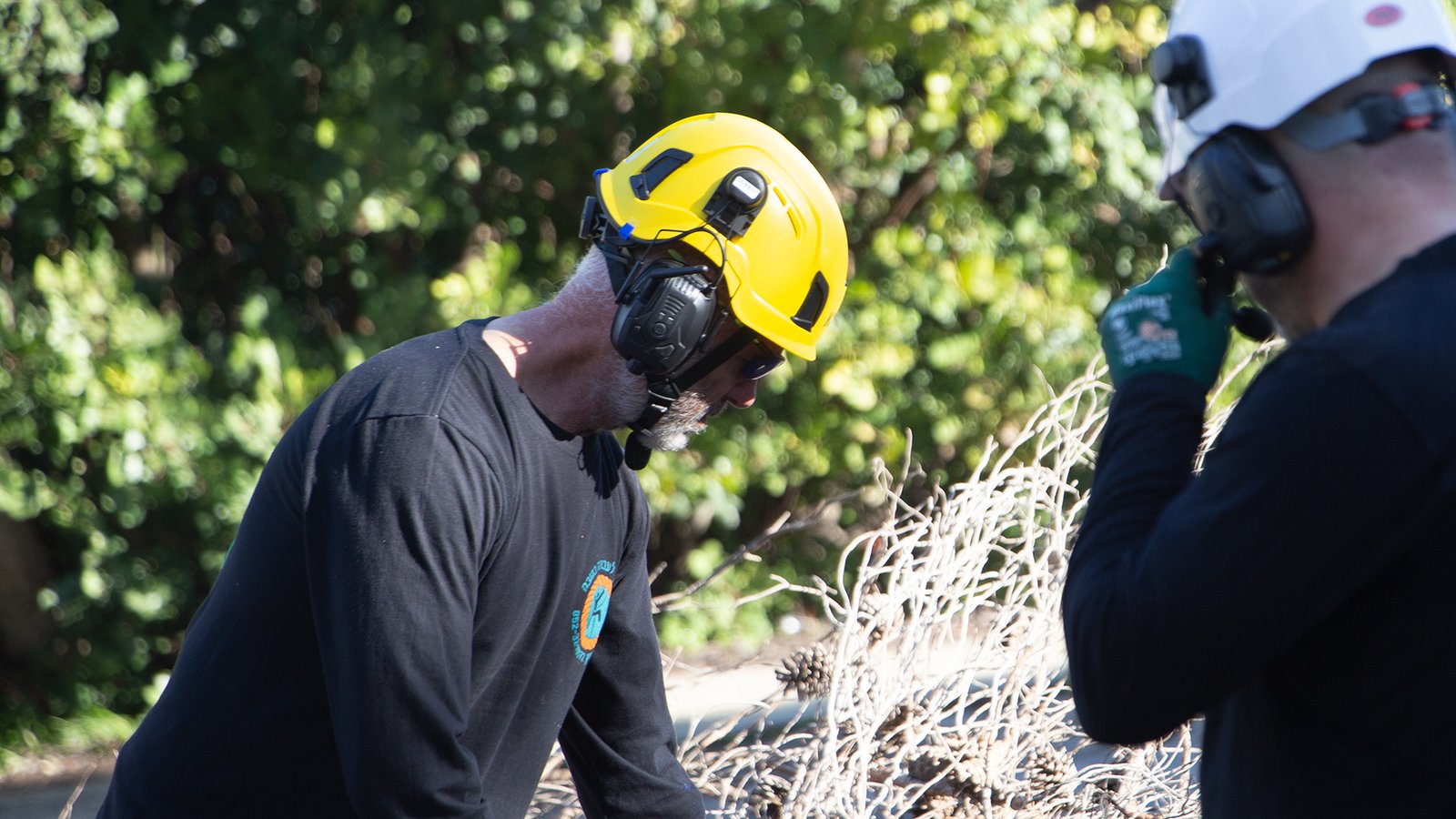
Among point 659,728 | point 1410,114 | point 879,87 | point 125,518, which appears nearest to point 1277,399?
point 1410,114

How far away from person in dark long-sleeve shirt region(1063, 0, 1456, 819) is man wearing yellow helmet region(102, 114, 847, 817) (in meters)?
0.88

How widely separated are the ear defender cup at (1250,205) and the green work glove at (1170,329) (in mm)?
61

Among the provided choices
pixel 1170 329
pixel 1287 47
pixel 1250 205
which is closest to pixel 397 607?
pixel 1170 329

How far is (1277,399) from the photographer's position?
50.6 inches

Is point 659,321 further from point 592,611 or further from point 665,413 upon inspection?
point 592,611

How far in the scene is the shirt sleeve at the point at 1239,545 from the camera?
124cm

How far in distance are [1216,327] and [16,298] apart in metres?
5.51

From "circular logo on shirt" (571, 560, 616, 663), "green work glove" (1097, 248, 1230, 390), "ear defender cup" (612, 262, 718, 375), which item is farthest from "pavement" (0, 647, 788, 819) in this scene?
"green work glove" (1097, 248, 1230, 390)

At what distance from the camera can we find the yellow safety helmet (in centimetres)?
226

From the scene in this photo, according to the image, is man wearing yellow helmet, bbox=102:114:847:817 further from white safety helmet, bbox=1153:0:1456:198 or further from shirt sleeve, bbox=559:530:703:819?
white safety helmet, bbox=1153:0:1456:198

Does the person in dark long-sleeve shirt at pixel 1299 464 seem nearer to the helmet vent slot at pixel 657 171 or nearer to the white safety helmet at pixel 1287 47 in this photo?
the white safety helmet at pixel 1287 47

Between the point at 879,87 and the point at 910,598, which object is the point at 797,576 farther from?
the point at 910,598

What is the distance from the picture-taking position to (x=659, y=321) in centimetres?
216

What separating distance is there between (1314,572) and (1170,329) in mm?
343
